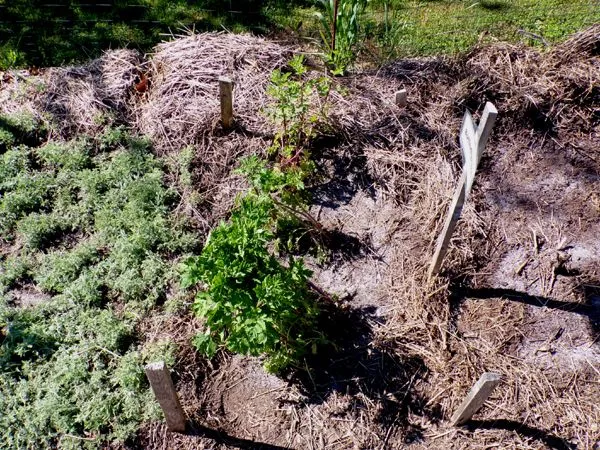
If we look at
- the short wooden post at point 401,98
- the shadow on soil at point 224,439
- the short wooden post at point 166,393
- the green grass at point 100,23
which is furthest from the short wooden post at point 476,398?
the green grass at point 100,23

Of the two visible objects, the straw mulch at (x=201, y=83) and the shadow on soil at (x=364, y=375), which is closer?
the shadow on soil at (x=364, y=375)

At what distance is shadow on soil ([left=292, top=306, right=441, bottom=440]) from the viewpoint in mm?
3068

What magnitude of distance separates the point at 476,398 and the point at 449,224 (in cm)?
102

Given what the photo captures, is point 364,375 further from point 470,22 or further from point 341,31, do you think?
point 470,22

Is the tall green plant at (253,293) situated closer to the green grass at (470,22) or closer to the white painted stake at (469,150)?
the white painted stake at (469,150)

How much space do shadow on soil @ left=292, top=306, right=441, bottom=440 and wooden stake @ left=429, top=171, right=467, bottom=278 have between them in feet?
1.92

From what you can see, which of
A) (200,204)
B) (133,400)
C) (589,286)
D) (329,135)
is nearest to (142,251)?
(200,204)

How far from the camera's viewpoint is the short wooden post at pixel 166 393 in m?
2.39

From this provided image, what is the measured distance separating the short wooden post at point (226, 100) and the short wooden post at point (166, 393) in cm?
234

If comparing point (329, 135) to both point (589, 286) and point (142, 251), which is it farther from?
point (589, 286)

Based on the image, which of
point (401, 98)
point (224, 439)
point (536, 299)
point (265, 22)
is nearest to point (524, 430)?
point (536, 299)

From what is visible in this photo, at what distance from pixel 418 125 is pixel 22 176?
3.27 metres

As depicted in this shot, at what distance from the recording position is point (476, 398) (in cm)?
265

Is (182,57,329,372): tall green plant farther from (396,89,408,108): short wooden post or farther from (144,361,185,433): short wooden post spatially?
(396,89,408,108): short wooden post
